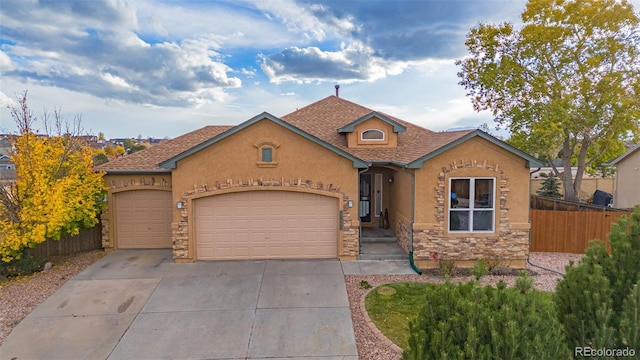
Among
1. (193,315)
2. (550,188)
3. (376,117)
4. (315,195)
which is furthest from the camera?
(550,188)

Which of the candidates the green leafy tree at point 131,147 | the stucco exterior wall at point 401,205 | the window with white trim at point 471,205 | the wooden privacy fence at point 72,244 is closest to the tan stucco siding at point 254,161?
the stucco exterior wall at point 401,205

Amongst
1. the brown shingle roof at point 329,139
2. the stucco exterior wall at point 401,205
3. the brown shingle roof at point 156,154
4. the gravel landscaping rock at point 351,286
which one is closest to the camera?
the gravel landscaping rock at point 351,286

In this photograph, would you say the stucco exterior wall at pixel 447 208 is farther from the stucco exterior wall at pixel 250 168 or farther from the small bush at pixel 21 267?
the small bush at pixel 21 267

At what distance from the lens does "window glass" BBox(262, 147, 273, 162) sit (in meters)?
11.6

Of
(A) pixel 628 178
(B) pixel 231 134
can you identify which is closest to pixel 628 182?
(A) pixel 628 178

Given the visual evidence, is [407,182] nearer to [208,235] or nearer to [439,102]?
[208,235]

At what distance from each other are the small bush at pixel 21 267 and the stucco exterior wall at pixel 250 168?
406 centimetres

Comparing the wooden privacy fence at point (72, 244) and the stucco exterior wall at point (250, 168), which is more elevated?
the stucco exterior wall at point (250, 168)

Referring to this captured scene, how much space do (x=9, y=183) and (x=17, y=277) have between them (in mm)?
2807

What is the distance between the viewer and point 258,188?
11.7 meters

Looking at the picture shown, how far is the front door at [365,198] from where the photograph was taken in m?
15.3

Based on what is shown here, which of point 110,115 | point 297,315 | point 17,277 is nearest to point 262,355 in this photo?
point 297,315

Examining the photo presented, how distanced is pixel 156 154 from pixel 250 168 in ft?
16.1

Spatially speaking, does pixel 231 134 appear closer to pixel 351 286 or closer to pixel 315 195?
pixel 315 195
